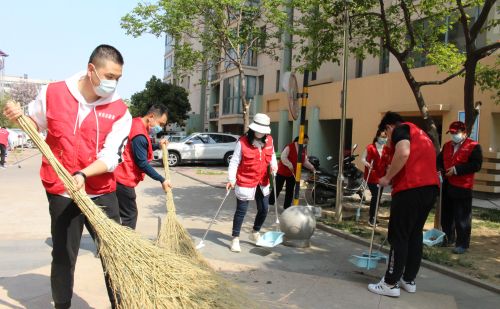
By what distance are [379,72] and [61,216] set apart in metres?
16.9

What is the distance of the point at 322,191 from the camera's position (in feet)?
34.3

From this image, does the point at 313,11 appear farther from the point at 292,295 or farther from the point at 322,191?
the point at 292,295

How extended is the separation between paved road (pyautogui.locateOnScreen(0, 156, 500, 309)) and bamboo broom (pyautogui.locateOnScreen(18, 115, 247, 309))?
1.33m

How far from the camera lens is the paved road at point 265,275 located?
434 centimetres

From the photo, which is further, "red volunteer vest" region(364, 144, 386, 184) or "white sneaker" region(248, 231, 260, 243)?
"red volunteer vest" region(364, 144, 386, 184)

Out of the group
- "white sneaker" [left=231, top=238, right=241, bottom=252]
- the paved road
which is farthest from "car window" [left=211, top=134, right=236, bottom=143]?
"white sneaker" [left=231, top=238, right=241, bottom=252]

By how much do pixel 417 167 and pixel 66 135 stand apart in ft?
10.5

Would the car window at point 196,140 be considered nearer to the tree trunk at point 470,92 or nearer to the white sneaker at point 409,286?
the tree trunk at point 470,92

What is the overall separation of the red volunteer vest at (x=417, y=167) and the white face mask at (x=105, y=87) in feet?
9.46

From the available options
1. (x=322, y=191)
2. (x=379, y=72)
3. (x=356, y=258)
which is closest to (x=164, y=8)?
(x=379, y=72)

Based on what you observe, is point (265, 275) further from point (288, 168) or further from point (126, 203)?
point (288, 168)

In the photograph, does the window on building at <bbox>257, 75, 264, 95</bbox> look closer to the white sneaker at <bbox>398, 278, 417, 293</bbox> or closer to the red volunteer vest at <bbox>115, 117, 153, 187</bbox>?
the red volunteer vest at <bbox>115, 117, 153, 187</bbox>

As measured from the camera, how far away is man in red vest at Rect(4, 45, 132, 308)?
3.04 m

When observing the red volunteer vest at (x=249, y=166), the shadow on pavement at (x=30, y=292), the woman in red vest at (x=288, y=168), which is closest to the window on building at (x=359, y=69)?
the woman in red vest at (x=288, y=168)
